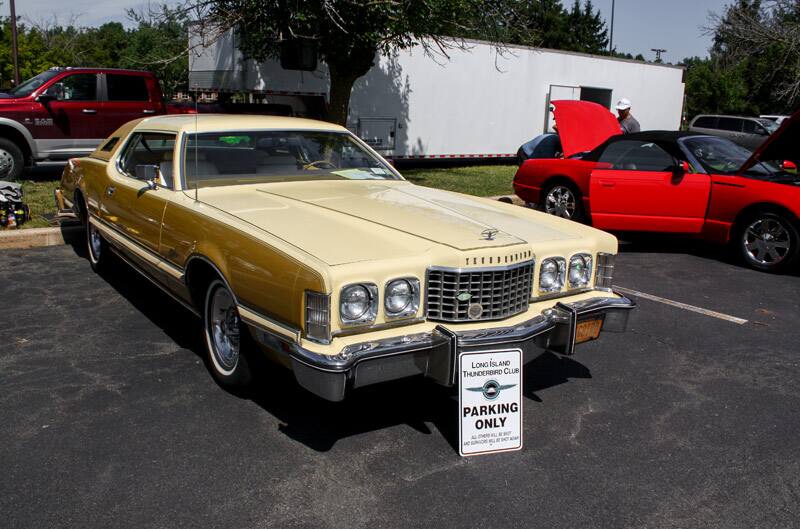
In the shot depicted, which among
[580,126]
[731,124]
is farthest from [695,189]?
[731,124]

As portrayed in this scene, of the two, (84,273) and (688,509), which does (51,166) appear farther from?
(688,509)

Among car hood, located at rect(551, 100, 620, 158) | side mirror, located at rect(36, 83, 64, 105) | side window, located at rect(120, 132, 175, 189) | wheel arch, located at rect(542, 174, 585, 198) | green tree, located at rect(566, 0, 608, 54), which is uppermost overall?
green tree, located at rect(566, 0, 608, 54)

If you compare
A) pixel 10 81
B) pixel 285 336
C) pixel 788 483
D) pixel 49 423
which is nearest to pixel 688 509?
pixel 788 483

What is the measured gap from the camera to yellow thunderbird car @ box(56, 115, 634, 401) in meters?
3.34

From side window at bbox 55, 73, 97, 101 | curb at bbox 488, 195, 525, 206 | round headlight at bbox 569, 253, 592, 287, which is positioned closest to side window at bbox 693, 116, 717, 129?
curb at bbox 488, 195, 525, 206

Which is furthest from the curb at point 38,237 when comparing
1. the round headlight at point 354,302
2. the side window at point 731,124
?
the side window at point 731,124

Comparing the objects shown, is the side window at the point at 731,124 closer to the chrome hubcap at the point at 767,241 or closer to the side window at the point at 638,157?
the side window at the point at 638,157

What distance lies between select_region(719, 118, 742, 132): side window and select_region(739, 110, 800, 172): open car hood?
1774cm

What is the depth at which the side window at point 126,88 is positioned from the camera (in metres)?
12.3

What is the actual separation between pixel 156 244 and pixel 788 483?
3790 millimetres

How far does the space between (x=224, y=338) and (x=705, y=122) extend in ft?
79.9

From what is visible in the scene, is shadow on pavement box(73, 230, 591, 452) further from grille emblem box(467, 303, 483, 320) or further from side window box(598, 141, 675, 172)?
side window box(598, 141, 675, 172)

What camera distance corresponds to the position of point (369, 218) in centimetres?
404

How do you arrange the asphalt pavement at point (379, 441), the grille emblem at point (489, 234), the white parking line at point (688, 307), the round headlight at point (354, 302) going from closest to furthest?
the asphalt pavement at point (379, 441) → the round headlight at point (354, 302) → the grille emblem at point (489, 234) → the white parking line at point (688, 307)
